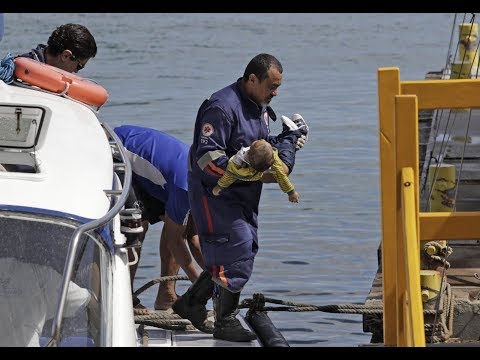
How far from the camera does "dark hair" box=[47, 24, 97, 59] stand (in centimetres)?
802

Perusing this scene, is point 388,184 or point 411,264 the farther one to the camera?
point 388,184

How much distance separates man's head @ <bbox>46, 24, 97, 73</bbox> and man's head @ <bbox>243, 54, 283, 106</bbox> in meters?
1.28

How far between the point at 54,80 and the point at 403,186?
89.4 inches

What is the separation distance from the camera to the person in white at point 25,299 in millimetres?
5668

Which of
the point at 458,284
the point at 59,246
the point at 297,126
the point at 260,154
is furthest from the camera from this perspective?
the point at 458,284

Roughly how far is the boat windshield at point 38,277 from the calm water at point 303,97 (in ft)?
22.1

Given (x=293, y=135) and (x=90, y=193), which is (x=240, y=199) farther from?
(x=90, y=193)

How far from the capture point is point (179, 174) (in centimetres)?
838

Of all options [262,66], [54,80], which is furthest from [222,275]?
[54,80]

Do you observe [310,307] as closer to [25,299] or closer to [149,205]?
[149,205]

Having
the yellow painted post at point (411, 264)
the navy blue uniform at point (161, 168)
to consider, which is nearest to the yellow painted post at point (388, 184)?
the yellow painted post at point (411, 264)

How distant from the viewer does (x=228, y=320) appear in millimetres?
7676

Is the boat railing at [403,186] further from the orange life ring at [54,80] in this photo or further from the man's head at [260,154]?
the orange life ring at [54,80]
